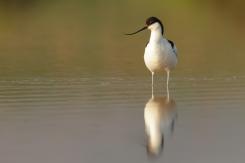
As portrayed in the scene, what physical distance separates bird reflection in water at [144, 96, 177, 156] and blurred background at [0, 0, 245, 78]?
2.50m

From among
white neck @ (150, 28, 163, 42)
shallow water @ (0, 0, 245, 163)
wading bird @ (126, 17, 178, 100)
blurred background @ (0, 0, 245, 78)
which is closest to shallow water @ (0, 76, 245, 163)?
shallow water @ (0, 0, 245, 163)

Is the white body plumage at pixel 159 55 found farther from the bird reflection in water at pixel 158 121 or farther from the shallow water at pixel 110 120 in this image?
the bird reflection in water at pixel 158 121

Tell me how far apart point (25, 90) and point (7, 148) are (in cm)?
348

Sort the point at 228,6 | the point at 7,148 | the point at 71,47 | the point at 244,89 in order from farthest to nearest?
the point at 228,6 < the point at 71,47 < the point at 244,89 < the point at 7,148

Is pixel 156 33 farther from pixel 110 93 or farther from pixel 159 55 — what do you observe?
pixel 110 93

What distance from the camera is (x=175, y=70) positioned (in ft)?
46.0

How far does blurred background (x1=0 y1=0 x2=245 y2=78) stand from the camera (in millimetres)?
14422

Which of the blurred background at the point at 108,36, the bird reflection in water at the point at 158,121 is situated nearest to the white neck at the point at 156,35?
the blurred background at the point at 108,36

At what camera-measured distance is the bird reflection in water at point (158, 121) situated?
873 cm

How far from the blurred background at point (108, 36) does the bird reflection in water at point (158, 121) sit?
250 centimetres

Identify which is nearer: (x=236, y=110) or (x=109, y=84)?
(x=236, y=110)

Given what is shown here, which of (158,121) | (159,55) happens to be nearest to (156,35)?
(159,55)

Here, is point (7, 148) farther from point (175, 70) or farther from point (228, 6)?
point (228, 6)

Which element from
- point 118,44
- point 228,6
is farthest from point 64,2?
point 118,44
